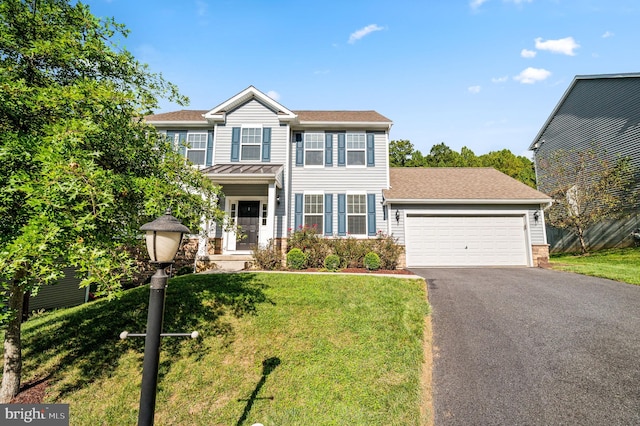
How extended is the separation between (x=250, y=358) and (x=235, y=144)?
9.99m

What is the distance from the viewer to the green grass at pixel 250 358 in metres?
3.56

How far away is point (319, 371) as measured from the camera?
4199mm

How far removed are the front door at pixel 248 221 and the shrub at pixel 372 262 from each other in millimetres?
4755

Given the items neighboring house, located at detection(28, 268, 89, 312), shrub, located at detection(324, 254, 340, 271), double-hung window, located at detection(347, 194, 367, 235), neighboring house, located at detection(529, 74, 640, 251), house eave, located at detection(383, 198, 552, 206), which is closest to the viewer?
neighboring house, located at detection(28, 268, 89, 312)

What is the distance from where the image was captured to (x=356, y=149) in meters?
12.9

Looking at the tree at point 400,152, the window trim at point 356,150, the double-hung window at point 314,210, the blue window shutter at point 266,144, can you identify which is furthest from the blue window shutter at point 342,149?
the tree at point 400,152

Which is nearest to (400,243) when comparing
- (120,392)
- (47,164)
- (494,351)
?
(494,351)

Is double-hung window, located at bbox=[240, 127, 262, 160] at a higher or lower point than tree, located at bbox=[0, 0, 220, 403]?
higher

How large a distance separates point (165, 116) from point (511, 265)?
17.1 meters

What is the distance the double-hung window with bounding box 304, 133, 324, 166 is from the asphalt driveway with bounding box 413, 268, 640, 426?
7.84 meters

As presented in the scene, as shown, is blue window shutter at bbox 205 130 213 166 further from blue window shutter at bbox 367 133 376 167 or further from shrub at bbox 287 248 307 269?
blue window shutter at bbox 367 133 376 167

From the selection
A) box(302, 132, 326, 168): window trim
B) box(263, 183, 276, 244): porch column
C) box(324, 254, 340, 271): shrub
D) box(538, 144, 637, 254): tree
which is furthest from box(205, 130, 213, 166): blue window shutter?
box(538, 144, 637, 254): tree

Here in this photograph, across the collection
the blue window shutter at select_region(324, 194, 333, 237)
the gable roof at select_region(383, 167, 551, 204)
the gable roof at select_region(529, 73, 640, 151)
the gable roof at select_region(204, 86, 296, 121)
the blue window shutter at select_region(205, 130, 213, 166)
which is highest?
the gable roof at select_region(529, 73, 640, 151)

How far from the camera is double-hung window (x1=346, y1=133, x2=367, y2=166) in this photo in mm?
12844
